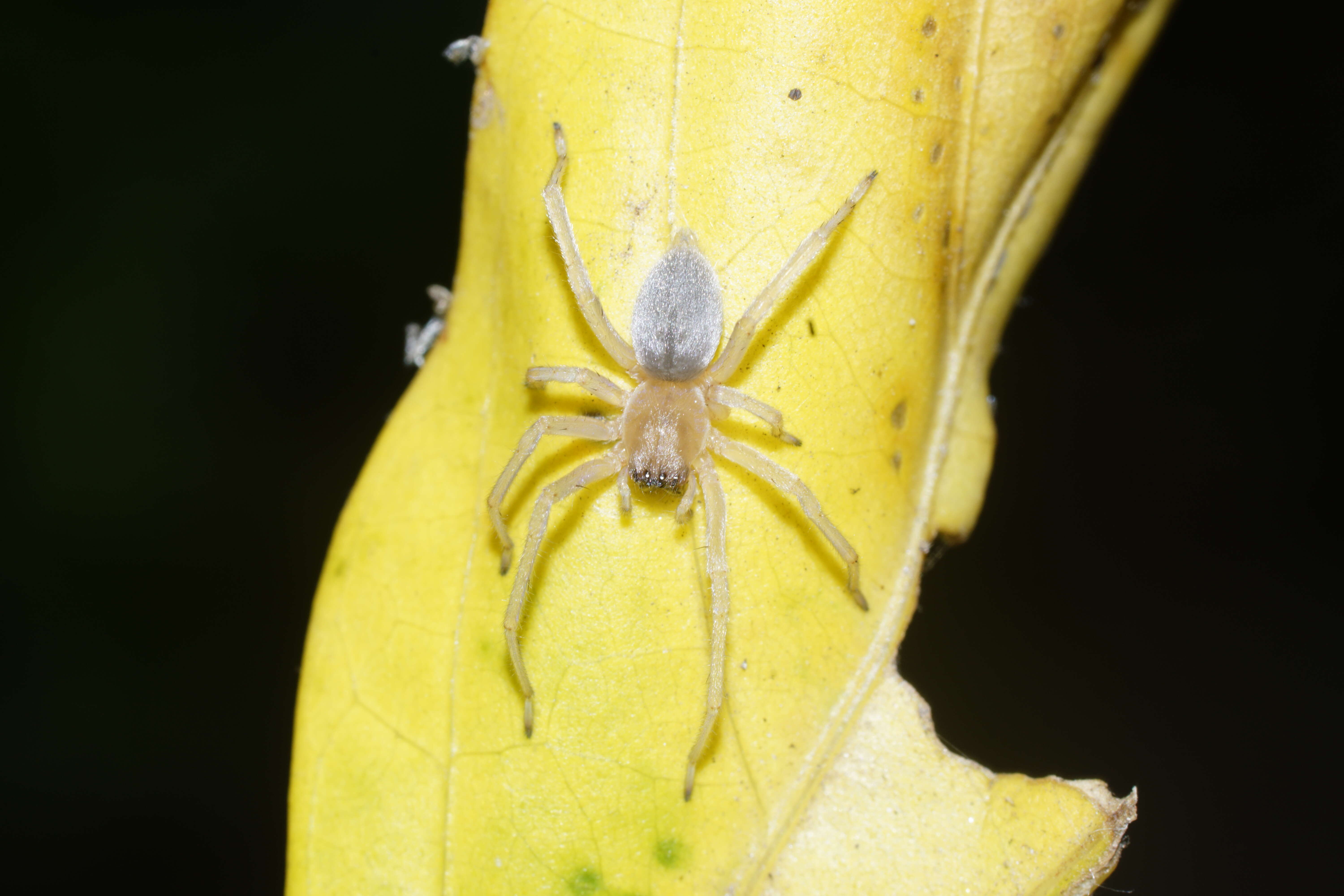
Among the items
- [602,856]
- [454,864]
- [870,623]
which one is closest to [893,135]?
[870,623]

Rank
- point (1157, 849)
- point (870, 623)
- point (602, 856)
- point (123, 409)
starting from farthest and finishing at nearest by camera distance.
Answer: point (123, 409)
point (1157, 849)
point (870, 623)
point (602, 856)

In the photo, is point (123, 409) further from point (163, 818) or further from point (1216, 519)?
Result: point (1216, 519)

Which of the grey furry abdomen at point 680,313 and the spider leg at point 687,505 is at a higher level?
the grey furry abdomen at point 680,313

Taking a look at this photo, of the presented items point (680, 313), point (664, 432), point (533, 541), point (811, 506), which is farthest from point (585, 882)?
point (680, 313)

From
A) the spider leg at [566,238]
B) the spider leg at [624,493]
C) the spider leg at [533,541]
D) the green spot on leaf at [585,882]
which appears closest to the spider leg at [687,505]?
the spider leg at [624,493]

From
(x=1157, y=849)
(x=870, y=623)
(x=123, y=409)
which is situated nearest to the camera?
(x=870, y=623)

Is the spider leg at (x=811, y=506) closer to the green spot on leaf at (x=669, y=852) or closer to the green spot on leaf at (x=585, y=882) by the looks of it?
the green spot on leaf at (x=669, y=852)
